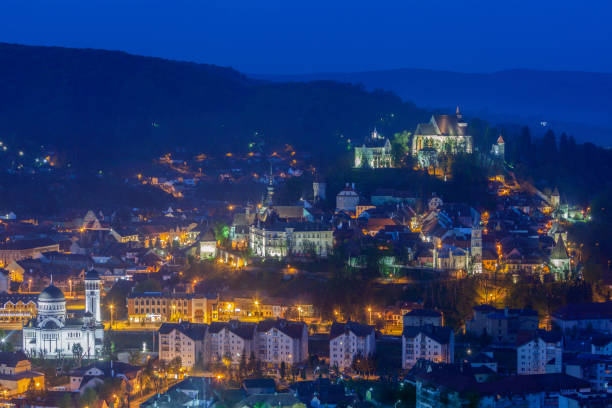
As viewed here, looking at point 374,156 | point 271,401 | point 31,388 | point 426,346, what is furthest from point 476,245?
point 31,388

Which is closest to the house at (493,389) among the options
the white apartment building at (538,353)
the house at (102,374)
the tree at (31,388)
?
the white apartment building at (538,353)

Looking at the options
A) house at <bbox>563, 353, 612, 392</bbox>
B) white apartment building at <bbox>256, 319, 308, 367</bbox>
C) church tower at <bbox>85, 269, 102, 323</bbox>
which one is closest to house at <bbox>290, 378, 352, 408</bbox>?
white apartment building at <bbox>256, 319, 308, 367</bbox>

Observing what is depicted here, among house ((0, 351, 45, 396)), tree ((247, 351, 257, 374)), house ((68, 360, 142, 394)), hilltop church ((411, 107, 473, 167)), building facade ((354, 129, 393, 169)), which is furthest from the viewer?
building facade ((354, 129, 393, 169))

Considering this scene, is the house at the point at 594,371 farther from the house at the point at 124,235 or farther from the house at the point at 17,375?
the house at the point at 124,235

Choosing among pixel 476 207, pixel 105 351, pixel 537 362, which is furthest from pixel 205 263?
pixel 537 362

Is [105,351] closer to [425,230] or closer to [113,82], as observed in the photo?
[425,230]

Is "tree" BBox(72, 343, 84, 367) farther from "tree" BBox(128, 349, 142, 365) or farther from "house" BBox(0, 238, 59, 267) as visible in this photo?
"house" BBox(0, 238, 59, 267)
